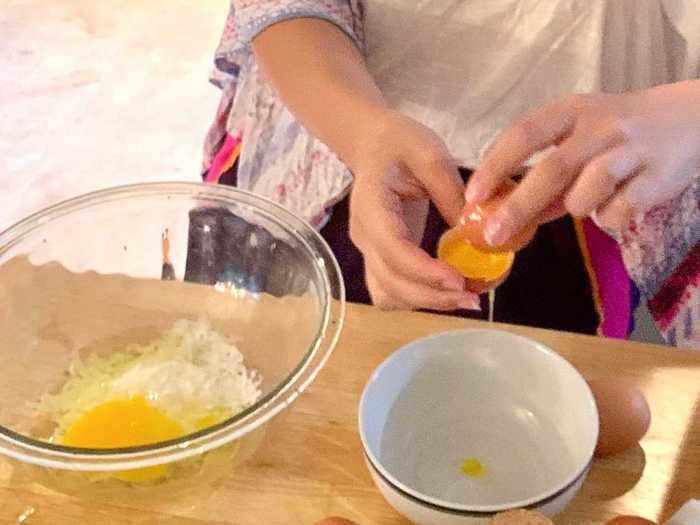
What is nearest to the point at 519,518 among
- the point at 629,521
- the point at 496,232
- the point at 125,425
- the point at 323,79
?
the point at 629,521

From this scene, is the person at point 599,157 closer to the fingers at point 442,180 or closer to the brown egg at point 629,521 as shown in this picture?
the fingers at point 442,180

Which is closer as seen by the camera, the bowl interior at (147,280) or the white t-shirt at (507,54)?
the bowl interior at (147,280)

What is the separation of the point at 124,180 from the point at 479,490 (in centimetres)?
152

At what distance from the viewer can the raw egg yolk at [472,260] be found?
2.40ft

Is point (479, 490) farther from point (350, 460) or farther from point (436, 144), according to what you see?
point (436, 144)

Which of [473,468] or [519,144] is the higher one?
[519,144]

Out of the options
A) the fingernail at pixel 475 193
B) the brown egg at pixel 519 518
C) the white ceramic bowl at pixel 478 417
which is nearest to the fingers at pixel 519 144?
the fingernail at pixel 475 193

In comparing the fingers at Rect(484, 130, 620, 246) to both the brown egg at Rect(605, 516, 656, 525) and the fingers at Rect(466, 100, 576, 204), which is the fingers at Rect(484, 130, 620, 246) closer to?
the fingers at Rect(466, 100, 576, 204)

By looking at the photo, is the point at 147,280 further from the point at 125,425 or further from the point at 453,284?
the point at 453,284

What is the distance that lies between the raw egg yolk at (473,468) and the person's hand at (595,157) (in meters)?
0.17

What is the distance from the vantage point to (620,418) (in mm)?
692

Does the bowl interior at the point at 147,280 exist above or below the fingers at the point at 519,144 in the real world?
below

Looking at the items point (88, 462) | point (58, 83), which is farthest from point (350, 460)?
point (58, 83)

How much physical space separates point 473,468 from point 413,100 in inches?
15.4
